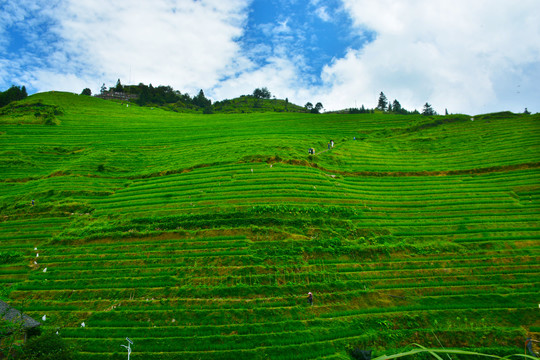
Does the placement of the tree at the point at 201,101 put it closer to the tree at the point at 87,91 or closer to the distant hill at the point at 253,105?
the distant hill at the point at 253,105

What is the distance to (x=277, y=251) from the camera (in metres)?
20.3

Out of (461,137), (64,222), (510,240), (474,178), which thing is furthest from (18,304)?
(461,137)

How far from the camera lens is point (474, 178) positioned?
3200cm

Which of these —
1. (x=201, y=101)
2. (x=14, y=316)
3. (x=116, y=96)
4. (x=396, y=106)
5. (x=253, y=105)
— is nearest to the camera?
(x=14, y=316)

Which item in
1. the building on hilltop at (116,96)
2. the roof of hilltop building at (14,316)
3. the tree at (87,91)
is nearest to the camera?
the roof of hilltop building at (14,316)

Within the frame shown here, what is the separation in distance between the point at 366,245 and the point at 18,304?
947 inches

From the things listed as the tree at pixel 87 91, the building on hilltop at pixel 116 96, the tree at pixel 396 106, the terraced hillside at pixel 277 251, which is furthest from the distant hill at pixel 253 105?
the terraced hillside at pixel 277 251

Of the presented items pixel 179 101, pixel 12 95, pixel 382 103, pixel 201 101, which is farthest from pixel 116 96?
pixel 382 103

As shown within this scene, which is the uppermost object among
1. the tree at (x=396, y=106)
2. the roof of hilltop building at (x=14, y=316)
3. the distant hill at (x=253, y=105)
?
the distant hill at (x=253, y=105)

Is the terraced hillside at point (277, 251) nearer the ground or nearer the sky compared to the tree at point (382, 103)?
nearer the ground

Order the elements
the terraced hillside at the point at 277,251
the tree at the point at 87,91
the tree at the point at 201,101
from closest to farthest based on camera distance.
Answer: the terraced hillside at the point at 277,251 → the tree at the point at 87,91 → the tree at the point at 201,101

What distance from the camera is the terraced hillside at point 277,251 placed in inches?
618

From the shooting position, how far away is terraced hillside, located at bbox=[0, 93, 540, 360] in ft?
51.5

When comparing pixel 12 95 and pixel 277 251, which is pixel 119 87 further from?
pixel 277 251
